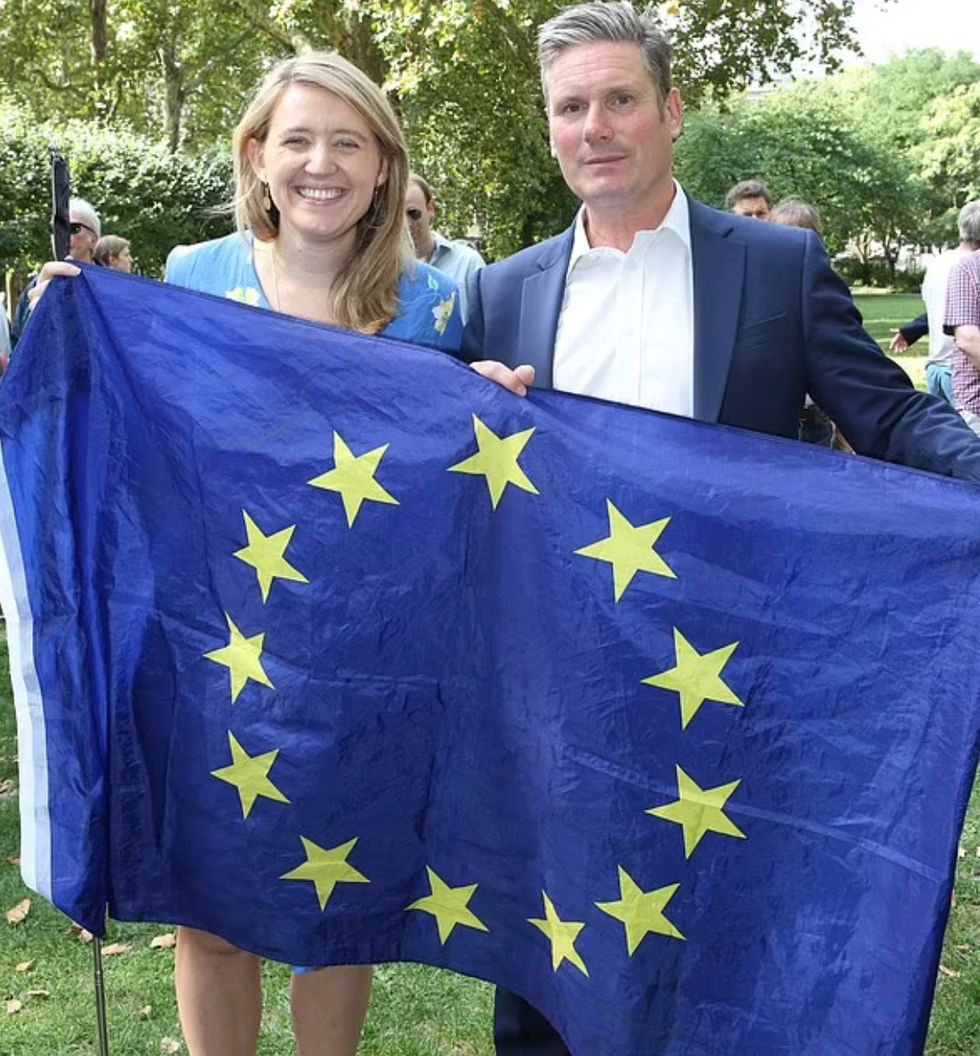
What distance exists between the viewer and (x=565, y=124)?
2578 mm

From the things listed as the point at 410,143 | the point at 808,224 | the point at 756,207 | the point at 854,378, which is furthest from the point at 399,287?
the point at 410,143

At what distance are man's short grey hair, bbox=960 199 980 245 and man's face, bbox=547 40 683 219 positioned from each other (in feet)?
17.6

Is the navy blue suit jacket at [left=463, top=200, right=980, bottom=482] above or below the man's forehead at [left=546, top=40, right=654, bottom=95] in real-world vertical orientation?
below

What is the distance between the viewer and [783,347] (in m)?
2.56

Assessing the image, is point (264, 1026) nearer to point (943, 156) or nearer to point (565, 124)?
point (565, 124)

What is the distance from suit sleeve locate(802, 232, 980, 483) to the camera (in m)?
2.51

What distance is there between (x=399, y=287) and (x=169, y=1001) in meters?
2.26

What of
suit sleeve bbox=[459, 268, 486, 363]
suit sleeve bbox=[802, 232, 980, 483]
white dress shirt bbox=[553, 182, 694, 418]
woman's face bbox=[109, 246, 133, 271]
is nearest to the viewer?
suit sleeve bbox=[802, 232, 980, 483]

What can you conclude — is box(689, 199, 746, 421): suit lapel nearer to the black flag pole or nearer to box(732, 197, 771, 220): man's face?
the black flag pole

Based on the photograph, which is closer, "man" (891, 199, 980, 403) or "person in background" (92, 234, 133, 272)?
"man" (891, 199, 980, 403)

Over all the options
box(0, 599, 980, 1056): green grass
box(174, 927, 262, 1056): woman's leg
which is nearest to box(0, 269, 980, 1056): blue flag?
box(174, 927, 262, 1056): woman's leg

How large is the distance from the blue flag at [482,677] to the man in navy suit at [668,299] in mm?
277

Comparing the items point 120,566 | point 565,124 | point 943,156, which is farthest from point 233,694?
point 943,156

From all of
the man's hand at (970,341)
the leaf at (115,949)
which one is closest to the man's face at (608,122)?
the leaf at (115,949)
